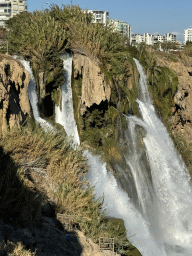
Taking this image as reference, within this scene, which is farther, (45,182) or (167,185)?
(167,185)

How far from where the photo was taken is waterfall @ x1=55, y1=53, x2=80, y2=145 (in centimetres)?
1334

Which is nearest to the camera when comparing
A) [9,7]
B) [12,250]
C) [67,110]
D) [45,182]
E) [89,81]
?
[12,250]

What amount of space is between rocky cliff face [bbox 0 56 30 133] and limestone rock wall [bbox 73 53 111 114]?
3.55 m

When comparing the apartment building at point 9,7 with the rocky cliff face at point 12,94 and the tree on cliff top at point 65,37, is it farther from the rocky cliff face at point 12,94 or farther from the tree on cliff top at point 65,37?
the rocky cliff face at point 12,94

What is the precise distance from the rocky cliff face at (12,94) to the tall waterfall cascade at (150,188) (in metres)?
1.00

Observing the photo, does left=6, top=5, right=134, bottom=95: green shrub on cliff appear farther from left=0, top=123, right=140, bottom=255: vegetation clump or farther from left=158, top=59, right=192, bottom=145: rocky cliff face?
left=158, top=59, right=192, bottom=145: rocky cliff face

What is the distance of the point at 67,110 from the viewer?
545 inches

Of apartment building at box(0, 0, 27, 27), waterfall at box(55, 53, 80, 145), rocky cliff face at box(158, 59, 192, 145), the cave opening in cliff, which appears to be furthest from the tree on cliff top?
apartment building at box(0, 0, 27, 27)

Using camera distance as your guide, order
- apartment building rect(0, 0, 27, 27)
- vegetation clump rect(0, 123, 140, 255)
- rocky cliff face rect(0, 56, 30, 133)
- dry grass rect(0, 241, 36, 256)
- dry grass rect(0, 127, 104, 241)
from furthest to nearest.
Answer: apartment building rect(0, 0, 27, 27)
rocky cliff face rect(0, 56, 30, 133)
dry grass rect(0, 127, 104, 241)
vegetation clump rect(0, 123, 140, 255)
dry grass rect(0, 241, 36, 256)

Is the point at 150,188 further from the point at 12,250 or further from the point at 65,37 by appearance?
the point at 12,250

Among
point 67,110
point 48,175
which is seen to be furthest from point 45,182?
point 67,110

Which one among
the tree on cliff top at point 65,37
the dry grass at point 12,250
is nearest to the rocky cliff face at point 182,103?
the tree on cliff top at point 65,37

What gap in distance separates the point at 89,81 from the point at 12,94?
17.6 feet

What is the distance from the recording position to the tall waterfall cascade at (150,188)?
10.5 m
